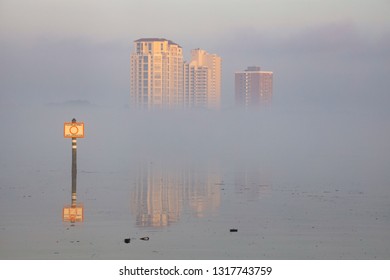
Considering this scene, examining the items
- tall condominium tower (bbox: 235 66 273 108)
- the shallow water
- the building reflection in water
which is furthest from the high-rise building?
the building reflection in water

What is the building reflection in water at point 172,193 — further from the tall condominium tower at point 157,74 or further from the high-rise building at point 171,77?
the tall condominium tower at point 157,74

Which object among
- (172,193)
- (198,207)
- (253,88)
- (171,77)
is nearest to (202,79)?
(171,77)

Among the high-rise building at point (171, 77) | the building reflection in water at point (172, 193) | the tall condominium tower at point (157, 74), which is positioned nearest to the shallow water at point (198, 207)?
the building reflection in water at point (172, 193)

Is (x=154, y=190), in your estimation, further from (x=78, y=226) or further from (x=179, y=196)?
(x=78, y=226)

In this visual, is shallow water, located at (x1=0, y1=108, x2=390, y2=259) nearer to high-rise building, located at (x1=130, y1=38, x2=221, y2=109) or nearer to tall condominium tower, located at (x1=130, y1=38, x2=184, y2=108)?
high-rise building, located at (x1=130, y1=38, x2=221, y2=109)

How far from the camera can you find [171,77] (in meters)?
139

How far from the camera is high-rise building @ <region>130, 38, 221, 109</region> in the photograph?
131 metres

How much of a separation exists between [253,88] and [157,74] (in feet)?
141

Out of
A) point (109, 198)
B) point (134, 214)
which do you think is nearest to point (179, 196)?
point (109, 198)

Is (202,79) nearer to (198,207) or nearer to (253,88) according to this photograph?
(253,88)

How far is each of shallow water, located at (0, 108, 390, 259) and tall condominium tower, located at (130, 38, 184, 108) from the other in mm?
94414

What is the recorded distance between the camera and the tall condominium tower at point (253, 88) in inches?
3863

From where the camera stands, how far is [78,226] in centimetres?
1561
